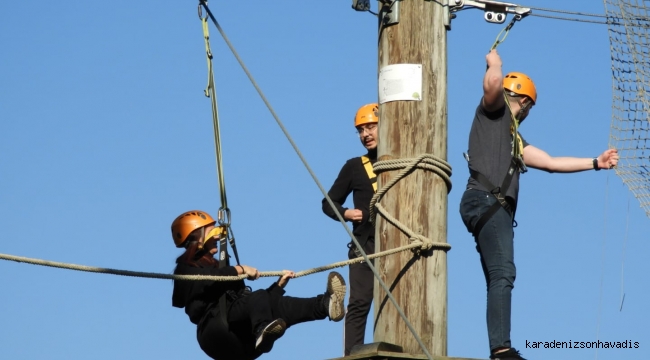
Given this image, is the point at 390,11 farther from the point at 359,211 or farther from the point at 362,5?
the point at 359,211

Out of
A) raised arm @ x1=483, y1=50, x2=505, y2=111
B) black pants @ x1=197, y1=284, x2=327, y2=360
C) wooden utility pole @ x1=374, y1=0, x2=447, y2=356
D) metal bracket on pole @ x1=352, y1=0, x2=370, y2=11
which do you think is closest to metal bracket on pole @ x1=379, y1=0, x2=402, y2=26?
wooden utility pole @ x1=374, y1=0, x2=447, y2=356

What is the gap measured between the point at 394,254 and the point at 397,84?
864 mm

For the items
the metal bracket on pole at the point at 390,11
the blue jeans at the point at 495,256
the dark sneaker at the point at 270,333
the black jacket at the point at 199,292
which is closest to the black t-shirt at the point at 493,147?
the blue jeans at the point at 495,256

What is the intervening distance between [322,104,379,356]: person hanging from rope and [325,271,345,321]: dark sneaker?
1.97ft

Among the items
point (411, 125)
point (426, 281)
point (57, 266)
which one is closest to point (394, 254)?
point (426, 281)

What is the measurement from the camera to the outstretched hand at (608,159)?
644cm

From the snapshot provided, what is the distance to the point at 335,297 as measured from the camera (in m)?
6.85

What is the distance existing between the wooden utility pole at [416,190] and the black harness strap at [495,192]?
477 mm

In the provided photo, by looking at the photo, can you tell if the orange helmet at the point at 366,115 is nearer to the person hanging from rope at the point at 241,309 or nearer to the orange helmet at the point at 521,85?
the person hanging from rope at the point at 241,309

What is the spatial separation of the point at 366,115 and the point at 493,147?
2018 millimetres

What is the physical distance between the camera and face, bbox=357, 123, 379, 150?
812cm

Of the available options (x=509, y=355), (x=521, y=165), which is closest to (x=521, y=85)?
(x=521, y=165)

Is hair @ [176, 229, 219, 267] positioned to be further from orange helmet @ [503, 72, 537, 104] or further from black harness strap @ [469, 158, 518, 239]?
orange helmet @ [503, 72, 537, 104]

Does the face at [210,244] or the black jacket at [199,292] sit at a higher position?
the face at [210,244]
